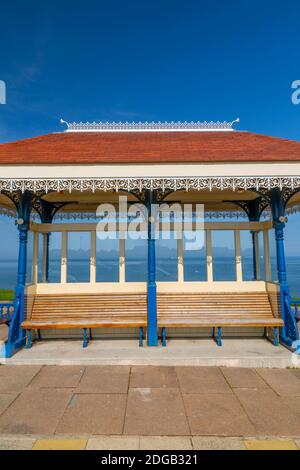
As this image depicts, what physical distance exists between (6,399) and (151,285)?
3904 mm

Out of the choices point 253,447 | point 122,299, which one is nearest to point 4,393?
point 122,299

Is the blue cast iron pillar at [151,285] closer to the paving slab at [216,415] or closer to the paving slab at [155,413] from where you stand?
the paving slab at [155,413]

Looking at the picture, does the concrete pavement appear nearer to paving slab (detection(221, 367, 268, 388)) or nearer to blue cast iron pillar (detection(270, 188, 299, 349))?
paving slab (detection(221, 367, 268, 388))

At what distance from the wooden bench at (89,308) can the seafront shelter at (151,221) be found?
0.09 ft

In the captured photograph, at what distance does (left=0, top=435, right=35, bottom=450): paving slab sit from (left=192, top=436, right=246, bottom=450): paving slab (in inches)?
80.9

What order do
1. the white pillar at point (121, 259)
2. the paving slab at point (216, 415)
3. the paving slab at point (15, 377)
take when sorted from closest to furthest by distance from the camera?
the paving slab at point (216, 415) < the paving slab at point (15, 377) < the white pillar at point (121, 259)

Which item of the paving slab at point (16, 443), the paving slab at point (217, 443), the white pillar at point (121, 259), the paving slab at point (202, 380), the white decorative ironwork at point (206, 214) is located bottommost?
the paving slab at point (202, 380)

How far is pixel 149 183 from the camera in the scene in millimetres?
6891

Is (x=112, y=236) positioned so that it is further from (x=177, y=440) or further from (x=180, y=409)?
(x=177, y=440)

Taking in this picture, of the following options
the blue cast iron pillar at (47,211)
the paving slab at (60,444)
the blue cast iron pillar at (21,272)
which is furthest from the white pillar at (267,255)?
the blue cast iron pillar at (21,272)

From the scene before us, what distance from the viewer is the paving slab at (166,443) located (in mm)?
3320

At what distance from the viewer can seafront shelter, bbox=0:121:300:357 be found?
6867mm

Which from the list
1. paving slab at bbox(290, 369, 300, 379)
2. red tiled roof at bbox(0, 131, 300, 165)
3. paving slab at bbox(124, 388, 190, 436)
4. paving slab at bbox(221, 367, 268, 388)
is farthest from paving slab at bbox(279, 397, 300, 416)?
red tiled roof at bbox(0, 131, 300, 165)
